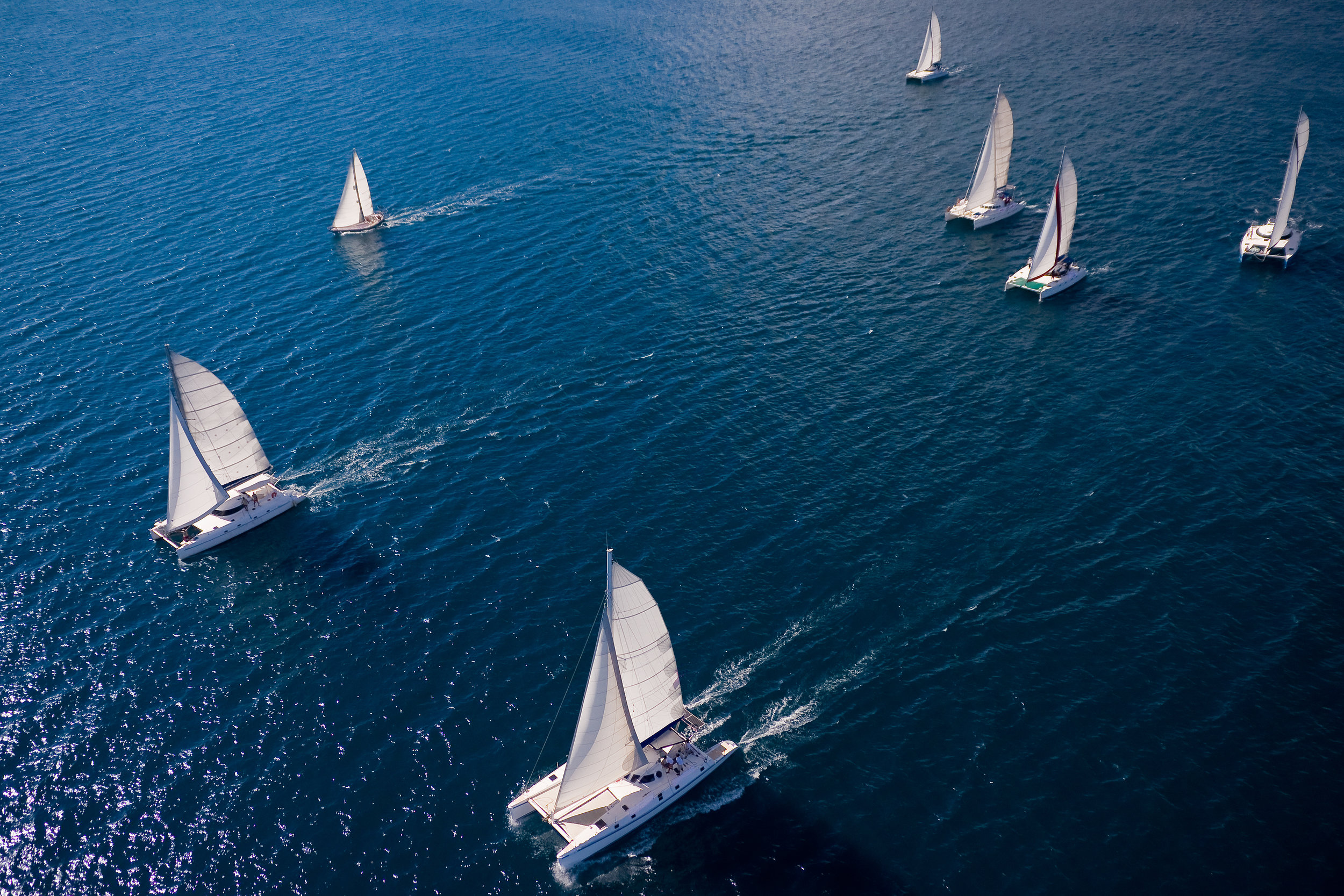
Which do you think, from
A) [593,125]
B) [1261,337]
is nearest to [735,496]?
[1261,337]

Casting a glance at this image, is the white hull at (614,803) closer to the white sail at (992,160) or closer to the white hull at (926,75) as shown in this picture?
the white sail at (992,160)

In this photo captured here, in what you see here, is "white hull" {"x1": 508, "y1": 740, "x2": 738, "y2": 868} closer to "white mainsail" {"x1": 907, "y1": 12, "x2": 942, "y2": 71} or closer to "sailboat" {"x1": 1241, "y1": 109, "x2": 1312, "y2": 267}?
"sailboat" {"x1": 1241, "y1": 109, "x2": 1312, "y2": 267}

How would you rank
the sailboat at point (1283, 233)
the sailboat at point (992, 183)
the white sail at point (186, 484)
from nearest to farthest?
the white sail at point (186, 484), the sailboat at point (1283, 233), the sailboat at point (992, 183)

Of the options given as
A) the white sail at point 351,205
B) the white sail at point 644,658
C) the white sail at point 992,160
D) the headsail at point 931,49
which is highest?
the headsail at point 931,49

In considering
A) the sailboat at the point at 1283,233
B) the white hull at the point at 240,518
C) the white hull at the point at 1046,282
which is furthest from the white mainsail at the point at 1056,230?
the white hull at the point at 240,518

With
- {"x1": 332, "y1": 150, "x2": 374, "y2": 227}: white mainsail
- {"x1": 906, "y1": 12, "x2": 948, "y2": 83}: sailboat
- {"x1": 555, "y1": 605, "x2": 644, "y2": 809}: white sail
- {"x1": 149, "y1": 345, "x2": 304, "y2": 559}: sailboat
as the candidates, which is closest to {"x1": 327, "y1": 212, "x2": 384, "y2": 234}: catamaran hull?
{"x1": 332, "y1": 150, "x2": 374, "y2": 227}: white mainsail

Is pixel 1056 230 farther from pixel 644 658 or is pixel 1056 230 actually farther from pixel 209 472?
pixel 209 472

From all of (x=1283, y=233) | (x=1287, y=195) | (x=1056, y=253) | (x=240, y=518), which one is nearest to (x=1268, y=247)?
(x=1283, y=233)
